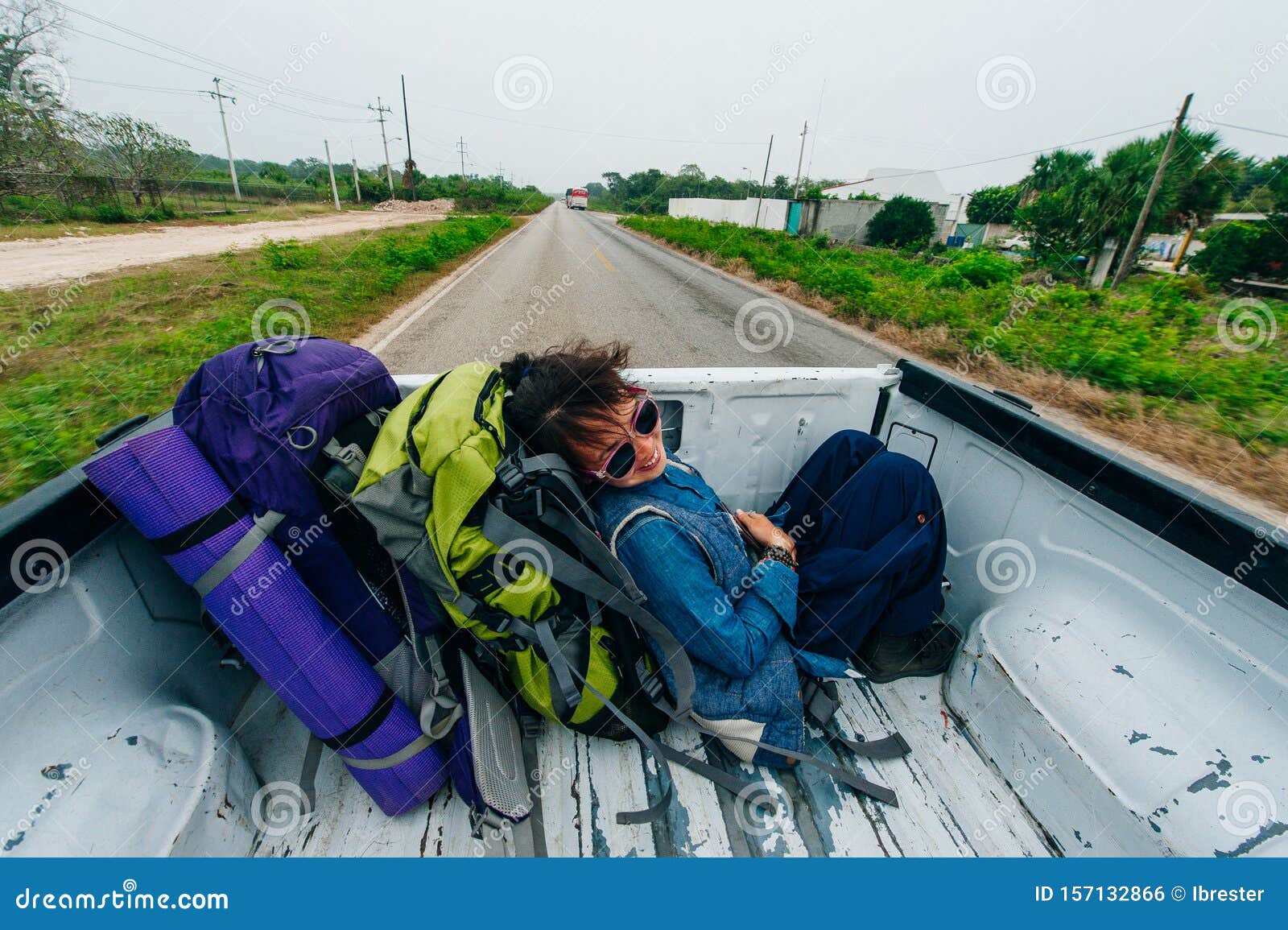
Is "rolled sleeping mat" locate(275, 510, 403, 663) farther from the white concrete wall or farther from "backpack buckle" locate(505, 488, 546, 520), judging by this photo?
A: the white concrete wall

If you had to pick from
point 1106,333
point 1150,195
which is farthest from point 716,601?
point 1150,195

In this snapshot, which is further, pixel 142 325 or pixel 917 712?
A: pixel 142 325

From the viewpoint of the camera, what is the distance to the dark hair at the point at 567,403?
1.44m

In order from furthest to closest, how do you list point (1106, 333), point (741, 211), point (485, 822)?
1. point (741, 211)
2. point (1106, 333)
3. point (485, 822)

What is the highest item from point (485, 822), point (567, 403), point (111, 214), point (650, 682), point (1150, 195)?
point (1150, 195)

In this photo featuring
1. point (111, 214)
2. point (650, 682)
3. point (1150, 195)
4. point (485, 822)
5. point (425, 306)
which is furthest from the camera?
point (111, 214)

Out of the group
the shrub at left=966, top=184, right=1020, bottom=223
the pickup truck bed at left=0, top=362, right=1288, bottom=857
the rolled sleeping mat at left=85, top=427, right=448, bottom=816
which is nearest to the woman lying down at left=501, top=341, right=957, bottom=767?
the pickup truck bed at left=0, top=362, right=1288, bottom=857

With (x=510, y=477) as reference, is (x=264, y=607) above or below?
below

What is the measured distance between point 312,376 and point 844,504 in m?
1.67

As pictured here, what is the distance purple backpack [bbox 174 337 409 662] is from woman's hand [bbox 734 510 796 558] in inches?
43.3

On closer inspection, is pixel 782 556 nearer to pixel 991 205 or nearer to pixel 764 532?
pixel 764 532

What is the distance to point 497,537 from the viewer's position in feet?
4.29

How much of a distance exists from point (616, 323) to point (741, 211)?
28712mm

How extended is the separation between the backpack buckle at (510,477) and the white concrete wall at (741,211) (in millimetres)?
28993
